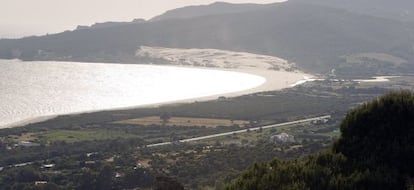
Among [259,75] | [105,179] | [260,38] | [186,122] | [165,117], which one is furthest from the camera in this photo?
[260,38]

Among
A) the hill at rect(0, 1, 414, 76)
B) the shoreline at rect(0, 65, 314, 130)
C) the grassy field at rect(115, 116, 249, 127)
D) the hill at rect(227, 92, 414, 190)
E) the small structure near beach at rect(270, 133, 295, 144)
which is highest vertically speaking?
the hill at rect(0, 1, 414, 76)

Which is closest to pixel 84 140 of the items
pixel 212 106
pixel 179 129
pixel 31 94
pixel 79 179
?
pixel 179 129

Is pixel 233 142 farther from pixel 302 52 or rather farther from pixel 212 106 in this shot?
pixel 302 52

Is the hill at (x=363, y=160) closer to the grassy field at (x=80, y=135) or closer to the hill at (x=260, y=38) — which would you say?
the grassy field at (x=80, y=135)

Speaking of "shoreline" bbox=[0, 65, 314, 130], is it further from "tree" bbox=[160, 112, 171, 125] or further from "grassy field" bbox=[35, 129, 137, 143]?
"tree" bbox=[160, 112, 171, 125]

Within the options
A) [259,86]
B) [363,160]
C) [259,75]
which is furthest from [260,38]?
[363,160]

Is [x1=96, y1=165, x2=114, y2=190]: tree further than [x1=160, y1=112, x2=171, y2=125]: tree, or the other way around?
[x1=160, y1=112, x2=171, y2=125]: tree

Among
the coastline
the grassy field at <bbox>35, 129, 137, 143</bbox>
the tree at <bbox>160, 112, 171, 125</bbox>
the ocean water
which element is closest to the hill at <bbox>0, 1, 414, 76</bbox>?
the coastline

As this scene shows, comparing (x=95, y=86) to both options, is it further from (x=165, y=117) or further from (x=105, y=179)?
(x=105, y=179)
